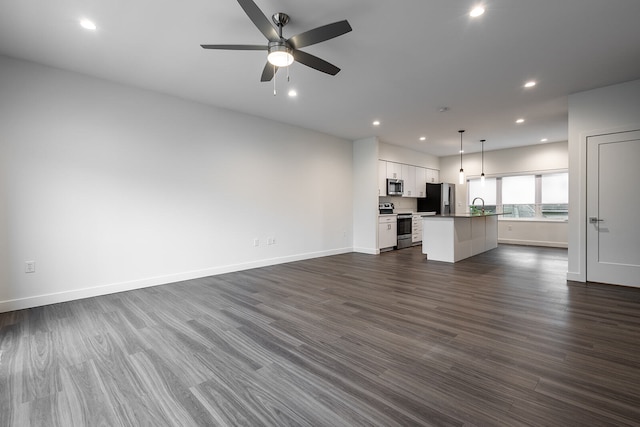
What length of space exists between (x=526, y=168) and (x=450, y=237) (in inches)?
167

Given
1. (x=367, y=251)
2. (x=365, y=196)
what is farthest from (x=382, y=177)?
(x=367, y=251)

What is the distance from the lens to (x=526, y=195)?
8047 millimetres

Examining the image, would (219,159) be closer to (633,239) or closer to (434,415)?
(434,415)

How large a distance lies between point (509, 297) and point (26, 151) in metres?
5.95

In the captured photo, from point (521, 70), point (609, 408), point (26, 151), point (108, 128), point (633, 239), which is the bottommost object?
point (609, 408)

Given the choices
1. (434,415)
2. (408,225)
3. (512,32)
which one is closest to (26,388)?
(434,415)

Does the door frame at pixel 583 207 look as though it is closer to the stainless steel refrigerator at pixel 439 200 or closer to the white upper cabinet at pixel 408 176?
the white upper cabinet at pixel 408 176

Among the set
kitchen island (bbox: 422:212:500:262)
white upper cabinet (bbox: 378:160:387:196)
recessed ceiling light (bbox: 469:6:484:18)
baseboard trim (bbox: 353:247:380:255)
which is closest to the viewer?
recessed ceiling light (bbox: 469:6:484:18)

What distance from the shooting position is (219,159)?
481 cm

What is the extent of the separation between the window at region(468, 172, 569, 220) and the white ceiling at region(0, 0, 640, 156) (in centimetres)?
380

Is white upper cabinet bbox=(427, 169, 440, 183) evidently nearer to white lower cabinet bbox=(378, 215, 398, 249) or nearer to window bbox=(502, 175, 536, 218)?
window bbox=(502, 175, 536, 218)

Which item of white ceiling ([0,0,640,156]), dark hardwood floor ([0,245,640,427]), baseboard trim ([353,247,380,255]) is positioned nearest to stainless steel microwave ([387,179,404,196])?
baseboard trim ([353,247,380,255])

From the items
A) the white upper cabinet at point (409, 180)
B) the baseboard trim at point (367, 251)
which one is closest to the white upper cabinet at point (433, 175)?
the white upper cabinet at point (409, 180)

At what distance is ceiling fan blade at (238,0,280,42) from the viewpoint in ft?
6.59
